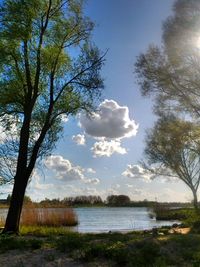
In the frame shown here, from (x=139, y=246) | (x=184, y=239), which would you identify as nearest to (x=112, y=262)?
(x=139, y=246)

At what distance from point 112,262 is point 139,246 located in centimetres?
154

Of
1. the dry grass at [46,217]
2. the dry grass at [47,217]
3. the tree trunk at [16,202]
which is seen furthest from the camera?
the dry grass at [47,217]

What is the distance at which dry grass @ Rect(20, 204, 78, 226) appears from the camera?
24973 mm

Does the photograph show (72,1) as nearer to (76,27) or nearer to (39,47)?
(76,27)

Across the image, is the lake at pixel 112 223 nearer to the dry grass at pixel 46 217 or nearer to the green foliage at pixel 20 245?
the dry grass at pixel 46 217

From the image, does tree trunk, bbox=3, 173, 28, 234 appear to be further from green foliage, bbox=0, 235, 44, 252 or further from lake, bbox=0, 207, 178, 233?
lake, bbox=0, 207, 178, 233

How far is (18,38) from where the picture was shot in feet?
62.4

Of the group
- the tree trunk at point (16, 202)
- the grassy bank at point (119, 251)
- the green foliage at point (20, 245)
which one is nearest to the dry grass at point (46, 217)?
the tree trunk at point (16, 202)

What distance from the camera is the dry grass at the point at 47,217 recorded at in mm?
24973

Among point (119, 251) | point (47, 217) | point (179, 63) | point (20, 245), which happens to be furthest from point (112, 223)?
point (119, 251)

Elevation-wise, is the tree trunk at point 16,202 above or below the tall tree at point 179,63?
below

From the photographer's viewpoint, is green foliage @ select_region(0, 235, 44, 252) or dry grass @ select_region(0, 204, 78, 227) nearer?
green foliage @ select_region(0, 235, 44, 252)

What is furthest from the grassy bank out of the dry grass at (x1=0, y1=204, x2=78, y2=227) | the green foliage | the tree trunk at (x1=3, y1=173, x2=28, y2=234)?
the dry grass at (x1=0, y1=204, x2=78, y2=227)

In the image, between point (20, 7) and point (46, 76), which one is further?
point (46, 76)
